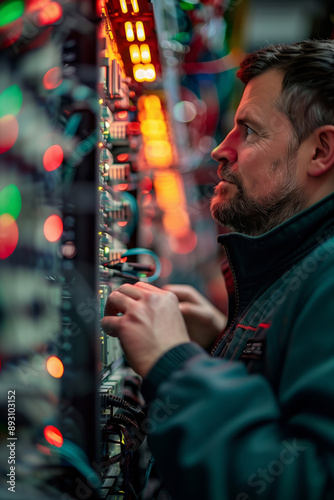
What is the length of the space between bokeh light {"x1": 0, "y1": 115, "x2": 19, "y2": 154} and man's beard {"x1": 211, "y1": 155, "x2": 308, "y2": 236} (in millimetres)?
514

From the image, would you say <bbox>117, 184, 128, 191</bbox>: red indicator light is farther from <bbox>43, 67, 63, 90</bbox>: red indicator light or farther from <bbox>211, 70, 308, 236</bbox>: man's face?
<bbox>43, 67, 63, 90</bbox>: red indicator light

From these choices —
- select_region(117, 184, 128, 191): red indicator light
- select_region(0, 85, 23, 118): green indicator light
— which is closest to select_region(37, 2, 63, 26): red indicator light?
select_region(0, 85, 23, 118): green indicator light

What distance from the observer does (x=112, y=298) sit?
2.73 ft

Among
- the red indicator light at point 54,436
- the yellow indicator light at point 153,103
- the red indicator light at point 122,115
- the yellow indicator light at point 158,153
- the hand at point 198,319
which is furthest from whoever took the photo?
the yellow indicator light at point 158,153

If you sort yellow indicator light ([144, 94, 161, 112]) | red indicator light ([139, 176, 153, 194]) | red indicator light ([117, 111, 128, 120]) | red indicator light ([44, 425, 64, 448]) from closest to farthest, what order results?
red indicator light ([44, 425, 64, 448])
red indicator light ([117, 111, 128, 120])
red indicator light ([139, 176, 153, 194])
yellow indicator light ([144, 94, 161, 112])

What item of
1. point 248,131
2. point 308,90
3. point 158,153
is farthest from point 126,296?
point 158,153

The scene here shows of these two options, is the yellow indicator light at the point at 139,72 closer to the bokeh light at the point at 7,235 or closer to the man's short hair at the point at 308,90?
the man's short hair at the point at 308,90

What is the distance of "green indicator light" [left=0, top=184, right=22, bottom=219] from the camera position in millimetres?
789

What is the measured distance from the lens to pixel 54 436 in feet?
2.39

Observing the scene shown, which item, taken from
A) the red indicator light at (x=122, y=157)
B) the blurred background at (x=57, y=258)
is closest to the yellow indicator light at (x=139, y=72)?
the blurred background at (x=57, y=258)

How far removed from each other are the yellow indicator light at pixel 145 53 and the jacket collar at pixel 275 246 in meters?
0.55

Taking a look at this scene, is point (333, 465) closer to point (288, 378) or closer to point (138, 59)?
point (288, 378)

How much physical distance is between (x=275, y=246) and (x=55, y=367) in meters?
0.52

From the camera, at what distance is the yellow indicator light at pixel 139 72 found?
3.98ft
